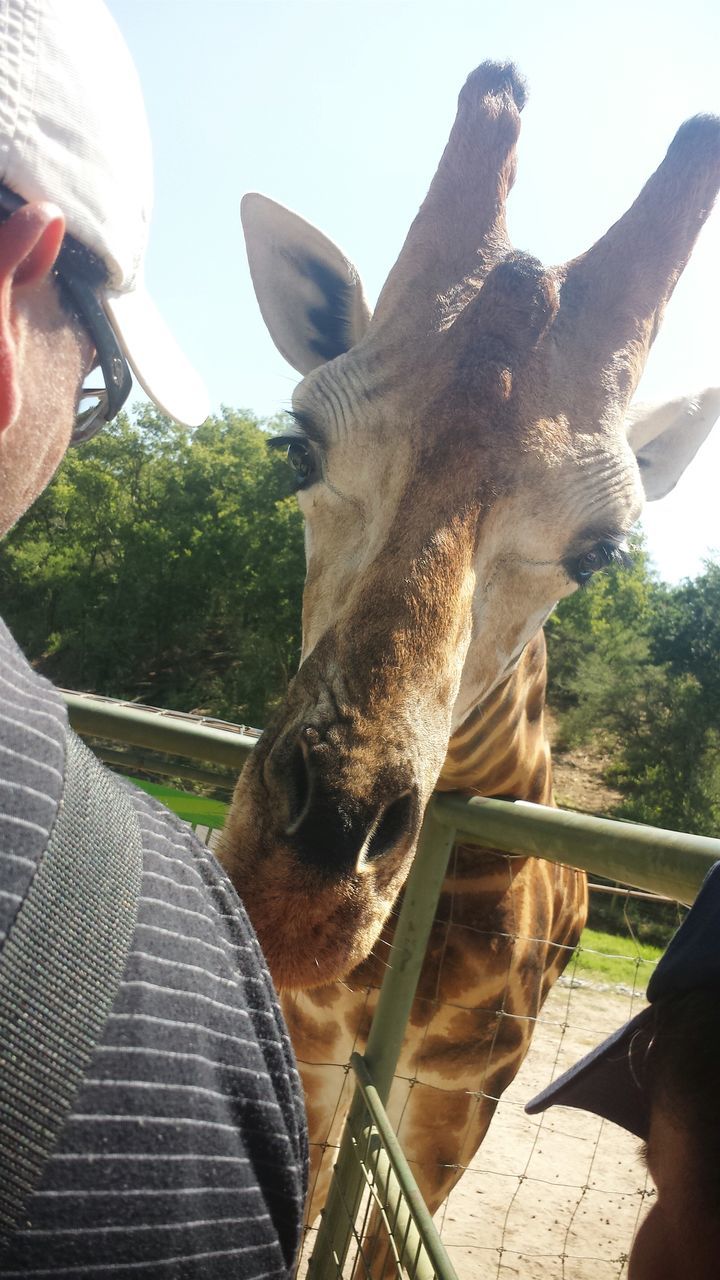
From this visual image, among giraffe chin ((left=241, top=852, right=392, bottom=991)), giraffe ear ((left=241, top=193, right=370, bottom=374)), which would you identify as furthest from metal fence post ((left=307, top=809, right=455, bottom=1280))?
giraffe ear ((left=241, top=193, right=370, bottom=374))

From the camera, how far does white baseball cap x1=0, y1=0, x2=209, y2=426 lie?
105 cm

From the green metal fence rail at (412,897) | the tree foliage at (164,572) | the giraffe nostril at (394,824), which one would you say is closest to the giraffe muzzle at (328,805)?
the giraffe nostril at (394,824)

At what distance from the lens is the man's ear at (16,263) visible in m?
0.95

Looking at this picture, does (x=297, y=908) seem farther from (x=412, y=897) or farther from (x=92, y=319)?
(x=92, y=319)

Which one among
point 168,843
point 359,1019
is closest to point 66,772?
point 168,843

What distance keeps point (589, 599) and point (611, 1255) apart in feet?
109

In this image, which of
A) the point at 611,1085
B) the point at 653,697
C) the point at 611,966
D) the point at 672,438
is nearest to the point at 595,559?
the point at 672,438

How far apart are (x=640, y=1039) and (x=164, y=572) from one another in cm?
3638

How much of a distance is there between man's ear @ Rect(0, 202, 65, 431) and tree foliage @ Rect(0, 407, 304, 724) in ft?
96.3

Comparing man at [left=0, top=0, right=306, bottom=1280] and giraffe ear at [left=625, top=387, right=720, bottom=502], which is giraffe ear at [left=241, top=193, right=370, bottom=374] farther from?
man at [left=0, top=0, right=306, bottom=1280]

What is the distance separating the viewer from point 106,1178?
2.44 ft

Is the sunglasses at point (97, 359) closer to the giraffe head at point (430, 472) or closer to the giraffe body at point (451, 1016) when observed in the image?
the giraffe head at point (430, 472)

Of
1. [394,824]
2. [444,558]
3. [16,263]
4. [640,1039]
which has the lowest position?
[640,1039]

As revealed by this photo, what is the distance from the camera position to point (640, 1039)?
3.85ft
